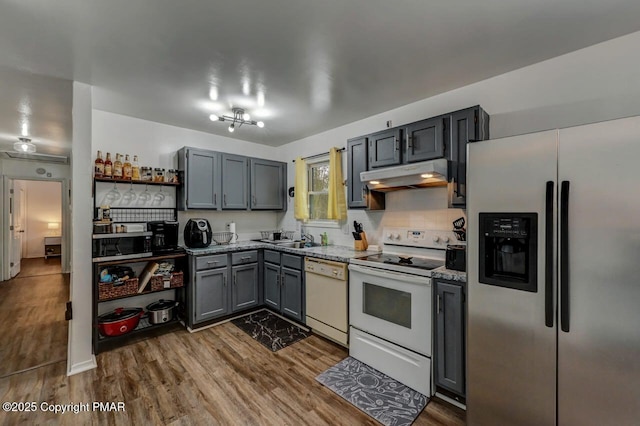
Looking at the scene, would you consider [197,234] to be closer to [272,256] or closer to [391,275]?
[272,256]

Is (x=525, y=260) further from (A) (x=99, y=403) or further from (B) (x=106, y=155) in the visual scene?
(B) (x=106, y=155)

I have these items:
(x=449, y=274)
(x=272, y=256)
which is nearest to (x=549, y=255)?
(x=449, y=274)

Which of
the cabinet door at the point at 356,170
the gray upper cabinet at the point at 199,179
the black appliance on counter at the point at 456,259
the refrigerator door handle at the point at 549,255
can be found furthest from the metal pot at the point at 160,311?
the refrigerator door handle at the point at 549,255

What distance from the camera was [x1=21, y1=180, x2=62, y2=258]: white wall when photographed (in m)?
7.45

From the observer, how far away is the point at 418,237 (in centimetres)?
277

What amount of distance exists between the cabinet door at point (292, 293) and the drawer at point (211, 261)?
0.74 m

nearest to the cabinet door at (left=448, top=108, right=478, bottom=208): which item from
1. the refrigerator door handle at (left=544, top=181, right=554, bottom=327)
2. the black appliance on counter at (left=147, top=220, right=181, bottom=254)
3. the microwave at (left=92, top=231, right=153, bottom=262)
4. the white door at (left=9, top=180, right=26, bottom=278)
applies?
the refrigerator door handle at (left=544, top=181, right=554, bottom=327)

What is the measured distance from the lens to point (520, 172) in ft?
4.84

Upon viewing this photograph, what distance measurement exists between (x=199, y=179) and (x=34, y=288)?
13.1 feet

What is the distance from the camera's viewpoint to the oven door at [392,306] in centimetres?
205

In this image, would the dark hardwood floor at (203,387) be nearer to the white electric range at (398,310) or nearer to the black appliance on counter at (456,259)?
the white electric range at (398,310)

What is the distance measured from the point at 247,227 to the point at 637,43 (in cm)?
427

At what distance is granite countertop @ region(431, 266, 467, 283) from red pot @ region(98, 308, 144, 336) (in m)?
2.97

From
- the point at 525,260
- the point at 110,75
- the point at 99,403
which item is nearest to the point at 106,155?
the point at 110,75
